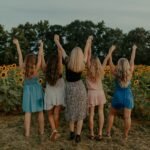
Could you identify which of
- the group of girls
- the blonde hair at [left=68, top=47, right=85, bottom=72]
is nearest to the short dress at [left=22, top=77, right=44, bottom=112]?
the group of girls

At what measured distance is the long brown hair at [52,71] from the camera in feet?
28.3

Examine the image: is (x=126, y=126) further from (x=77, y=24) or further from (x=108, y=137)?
(x=77, y=24)

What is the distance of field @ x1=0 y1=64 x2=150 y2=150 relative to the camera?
857cm

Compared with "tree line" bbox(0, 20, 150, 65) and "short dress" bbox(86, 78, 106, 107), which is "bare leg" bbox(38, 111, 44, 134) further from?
"tree line" bbox(0, 20, 150, 65)

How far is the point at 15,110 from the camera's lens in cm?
1066

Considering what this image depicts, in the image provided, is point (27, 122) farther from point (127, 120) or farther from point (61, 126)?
point (127, 120)

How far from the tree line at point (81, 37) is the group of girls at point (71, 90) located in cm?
2612

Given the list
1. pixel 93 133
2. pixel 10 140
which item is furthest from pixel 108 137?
pixel 10 140

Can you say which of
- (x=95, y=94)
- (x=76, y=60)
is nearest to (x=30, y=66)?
(x=76, y=60)

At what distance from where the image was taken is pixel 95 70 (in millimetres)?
8883

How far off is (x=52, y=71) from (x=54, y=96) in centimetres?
39

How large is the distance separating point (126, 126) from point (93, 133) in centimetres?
55

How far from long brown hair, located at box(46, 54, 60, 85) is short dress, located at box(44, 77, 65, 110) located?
9 centimetres

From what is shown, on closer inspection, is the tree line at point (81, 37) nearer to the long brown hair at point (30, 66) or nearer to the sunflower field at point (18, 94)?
the sunflower field at point (18, 94)
